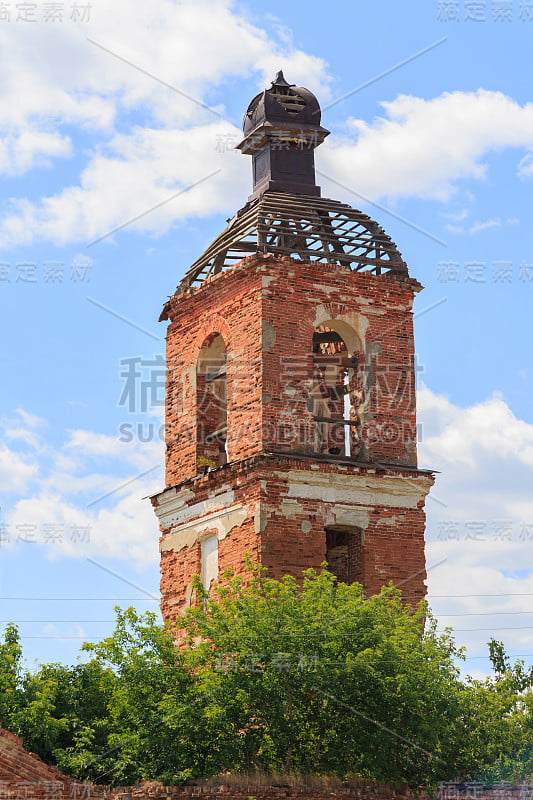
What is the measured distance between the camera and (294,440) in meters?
34.8

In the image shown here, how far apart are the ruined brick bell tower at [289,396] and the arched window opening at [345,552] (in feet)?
0.15

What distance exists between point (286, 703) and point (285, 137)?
626 inches

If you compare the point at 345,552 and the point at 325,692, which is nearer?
the point at 325,692

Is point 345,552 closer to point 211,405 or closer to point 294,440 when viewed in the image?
point 294,440

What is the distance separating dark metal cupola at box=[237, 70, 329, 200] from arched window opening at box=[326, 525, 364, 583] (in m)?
8.60

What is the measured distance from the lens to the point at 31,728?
29875 mm

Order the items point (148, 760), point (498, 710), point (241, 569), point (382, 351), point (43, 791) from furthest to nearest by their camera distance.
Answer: point (382, 351) < point (241, 569) < point (498, 710) < point (148, 760) < point (43, 791)

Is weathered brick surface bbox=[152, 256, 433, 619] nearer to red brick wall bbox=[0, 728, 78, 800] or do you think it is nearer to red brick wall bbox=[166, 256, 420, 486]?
red brick wall bbox=[166, 256, 420, 486]

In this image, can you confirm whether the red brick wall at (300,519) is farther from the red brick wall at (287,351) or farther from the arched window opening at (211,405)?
the arched window opening at (211,405)

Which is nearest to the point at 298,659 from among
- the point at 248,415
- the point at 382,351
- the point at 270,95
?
the point at 248,415

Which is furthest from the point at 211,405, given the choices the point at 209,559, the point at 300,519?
the point at 300,519

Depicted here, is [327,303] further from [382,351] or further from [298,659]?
[298,659]

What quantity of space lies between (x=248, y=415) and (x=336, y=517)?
304 centimetres

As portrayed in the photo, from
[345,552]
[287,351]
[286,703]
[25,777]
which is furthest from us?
[345,552]
